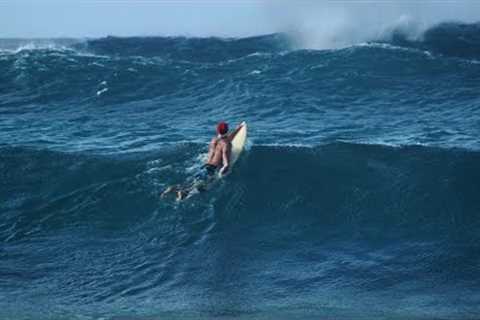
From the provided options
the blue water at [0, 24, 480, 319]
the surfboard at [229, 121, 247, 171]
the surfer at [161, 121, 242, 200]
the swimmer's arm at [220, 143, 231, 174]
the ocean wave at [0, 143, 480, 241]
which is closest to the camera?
the blue water at [0, 24, 480, 319]

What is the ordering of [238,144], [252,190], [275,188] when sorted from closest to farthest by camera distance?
[252,190], [275,188], [238,144]

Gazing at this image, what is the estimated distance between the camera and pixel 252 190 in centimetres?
1488

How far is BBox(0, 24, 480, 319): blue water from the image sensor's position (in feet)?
36.2

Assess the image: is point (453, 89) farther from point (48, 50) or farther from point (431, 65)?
point (48, 50)

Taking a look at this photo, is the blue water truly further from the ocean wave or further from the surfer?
the surfer

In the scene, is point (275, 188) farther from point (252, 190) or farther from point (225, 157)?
point (225, 157)

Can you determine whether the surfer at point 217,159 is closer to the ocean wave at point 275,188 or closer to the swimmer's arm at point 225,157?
the swimmer's arm at point 225,157

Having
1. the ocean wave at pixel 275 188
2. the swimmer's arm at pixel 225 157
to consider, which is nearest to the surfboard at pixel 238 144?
the ocean wave at pixel 275 188

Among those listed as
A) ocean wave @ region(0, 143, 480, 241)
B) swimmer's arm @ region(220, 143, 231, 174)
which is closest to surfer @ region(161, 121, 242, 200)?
swimmer's arm @ region(220, 143, 231, 174)

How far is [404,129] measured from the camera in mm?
18344

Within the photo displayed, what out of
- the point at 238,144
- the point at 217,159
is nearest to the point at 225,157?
the point at 217,159

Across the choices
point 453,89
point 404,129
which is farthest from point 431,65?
point 404,129

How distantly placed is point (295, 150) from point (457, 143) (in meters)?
3.49

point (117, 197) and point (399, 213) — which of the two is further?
point (117, 197)
